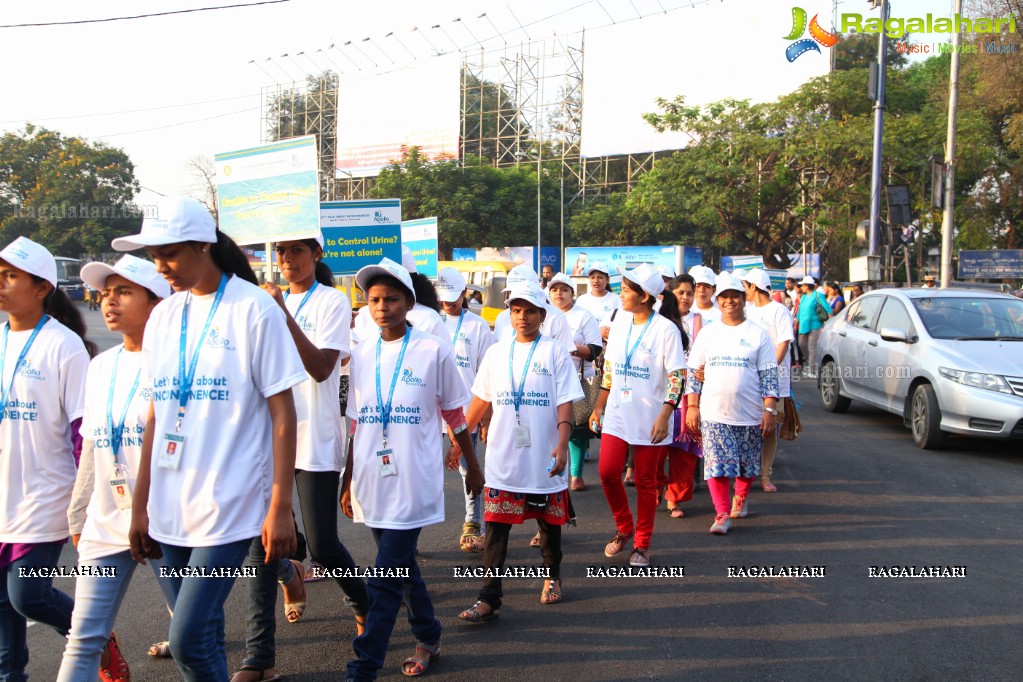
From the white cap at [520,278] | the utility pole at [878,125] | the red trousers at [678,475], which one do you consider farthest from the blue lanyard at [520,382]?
the utility pole at [878,125]

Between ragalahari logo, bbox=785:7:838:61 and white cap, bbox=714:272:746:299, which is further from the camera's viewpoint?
ragalahari logo, bbox=785:7:838:61

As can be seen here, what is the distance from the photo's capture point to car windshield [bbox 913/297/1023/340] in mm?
9539

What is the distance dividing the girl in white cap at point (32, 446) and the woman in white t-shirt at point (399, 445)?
1.15 metres

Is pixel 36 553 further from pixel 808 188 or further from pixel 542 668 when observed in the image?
pixel 808 188

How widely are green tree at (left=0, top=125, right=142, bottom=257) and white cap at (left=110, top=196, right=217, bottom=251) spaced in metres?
41.5

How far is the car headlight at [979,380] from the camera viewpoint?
8.52 m

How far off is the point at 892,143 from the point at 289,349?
93.3 ft

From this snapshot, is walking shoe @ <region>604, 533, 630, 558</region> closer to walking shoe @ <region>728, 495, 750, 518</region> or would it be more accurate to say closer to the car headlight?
walking shoe @ <region>728, 495, 750, 518</region>

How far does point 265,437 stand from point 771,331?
19.9 feet

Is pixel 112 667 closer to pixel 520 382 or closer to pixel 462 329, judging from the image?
pixel 520 382

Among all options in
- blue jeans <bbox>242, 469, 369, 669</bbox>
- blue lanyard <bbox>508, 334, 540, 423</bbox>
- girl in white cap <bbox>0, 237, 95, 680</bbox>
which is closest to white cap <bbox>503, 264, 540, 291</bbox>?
Result: blue lanyard <bbox>508, 334, 540, 423</bbox>

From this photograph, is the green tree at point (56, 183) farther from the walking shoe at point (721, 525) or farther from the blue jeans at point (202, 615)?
the blue jeans at point (202, 615)

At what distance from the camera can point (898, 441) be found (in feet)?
32.2

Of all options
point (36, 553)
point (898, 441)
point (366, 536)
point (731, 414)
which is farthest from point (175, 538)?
point (898, 441)
